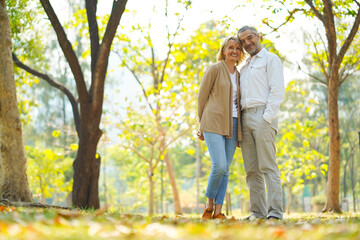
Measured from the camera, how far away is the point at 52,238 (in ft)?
5.97

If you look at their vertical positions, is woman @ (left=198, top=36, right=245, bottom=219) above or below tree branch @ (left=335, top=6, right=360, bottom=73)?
below

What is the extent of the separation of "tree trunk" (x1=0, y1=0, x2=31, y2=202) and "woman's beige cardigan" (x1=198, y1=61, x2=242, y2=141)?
8.57 feet

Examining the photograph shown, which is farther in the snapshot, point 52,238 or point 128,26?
point 128,26

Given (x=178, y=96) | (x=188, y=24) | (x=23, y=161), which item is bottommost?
(x=23, y=161)

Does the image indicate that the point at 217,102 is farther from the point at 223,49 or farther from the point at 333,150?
the point at 333,150

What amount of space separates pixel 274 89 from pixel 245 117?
458mm

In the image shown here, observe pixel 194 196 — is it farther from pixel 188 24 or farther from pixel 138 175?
pixel 188 24

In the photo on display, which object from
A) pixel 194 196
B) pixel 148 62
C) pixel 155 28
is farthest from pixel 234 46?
pixel 194 196

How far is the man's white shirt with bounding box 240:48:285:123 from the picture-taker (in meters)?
4.84

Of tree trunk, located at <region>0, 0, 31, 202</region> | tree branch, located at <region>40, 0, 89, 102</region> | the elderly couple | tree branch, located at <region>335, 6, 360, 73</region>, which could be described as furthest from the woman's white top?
tree branch, located at <region>335, 6, 360, 73</region>

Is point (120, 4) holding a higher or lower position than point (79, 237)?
higher

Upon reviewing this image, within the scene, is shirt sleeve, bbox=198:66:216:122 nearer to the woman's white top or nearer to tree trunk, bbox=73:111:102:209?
the woman's white top

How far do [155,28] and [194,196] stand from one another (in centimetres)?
2696

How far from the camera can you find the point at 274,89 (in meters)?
4.88
